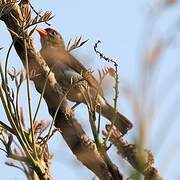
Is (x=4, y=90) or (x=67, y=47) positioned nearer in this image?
(x=4, y=90)

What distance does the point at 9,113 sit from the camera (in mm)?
1336

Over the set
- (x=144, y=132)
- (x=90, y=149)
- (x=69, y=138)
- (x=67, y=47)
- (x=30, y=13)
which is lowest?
(x=144, y=132)

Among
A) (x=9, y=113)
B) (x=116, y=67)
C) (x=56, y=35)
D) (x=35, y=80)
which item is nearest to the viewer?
(x=9, y=113)

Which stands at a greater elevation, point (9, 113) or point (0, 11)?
point (0, 11)

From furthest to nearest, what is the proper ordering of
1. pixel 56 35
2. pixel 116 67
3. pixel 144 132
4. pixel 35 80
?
pixel 56 35
pixel 35 80
pixel 116 67
pixel 144 132

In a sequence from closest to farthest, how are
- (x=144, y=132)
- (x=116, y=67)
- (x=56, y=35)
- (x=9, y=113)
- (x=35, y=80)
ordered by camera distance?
(x=144, y=132), (x=9, y=113), (x=116, y=67), (x=35, y=80), (x=56, y=35)

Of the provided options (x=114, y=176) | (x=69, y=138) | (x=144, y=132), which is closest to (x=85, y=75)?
(x=69, y=138)

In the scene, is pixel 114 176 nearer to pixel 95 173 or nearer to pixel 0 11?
pixel 95 173

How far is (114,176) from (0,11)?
1.98ft

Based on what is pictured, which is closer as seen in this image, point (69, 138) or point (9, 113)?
point (9, 113)

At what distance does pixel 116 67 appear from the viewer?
145 centimetres

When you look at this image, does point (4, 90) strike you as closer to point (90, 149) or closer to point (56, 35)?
point (90, 149)

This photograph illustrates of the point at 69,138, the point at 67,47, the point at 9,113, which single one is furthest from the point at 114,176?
the point at 67,47

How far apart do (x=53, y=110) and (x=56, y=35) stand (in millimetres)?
5066
